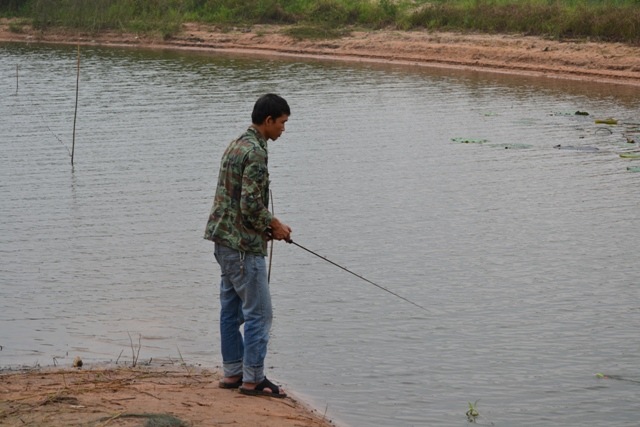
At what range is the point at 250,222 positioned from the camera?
5801 mm

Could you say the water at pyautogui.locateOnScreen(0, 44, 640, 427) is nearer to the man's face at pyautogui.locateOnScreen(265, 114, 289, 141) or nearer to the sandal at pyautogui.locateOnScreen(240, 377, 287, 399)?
the sandal at pyautogui.locateOnScreen(240, 377, 287, 399)

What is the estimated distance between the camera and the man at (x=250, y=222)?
18.9 feet

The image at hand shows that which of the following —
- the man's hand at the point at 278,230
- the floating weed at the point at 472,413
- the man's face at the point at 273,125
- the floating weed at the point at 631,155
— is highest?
the man's face at the point at 273,125

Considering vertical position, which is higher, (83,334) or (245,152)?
(245,152)

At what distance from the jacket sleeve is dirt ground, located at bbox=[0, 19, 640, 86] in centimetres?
1986

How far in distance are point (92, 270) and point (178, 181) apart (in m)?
4.61

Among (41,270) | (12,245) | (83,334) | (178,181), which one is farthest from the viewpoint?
(178,181)

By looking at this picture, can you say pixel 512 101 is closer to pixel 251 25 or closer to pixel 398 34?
pixel 398 34

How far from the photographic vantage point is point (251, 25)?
37.8 meters

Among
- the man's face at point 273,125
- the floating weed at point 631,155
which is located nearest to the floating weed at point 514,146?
the floating weed at point 631,155

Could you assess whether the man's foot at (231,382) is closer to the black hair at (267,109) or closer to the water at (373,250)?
the water at (373,250)

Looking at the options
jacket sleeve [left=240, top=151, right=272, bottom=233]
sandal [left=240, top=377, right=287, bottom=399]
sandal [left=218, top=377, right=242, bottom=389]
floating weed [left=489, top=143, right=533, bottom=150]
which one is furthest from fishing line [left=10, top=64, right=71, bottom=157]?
jacket sleeve [left=240, top=151, right=272, bottom=233]

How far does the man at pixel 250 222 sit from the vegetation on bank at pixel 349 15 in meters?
22.2

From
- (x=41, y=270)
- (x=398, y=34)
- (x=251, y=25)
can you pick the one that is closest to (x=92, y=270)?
(x=41, y=270)
